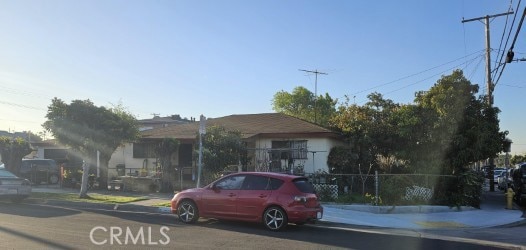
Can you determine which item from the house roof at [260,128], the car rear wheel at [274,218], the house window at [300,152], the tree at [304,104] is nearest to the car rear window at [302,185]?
the car rear wheel at [274,218]

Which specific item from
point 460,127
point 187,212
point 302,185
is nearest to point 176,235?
point 187,212

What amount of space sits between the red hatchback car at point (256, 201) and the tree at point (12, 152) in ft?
50.6

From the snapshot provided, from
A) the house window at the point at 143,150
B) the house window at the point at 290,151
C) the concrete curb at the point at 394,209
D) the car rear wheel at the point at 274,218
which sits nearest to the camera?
the car rear wheel at the point at 274,218

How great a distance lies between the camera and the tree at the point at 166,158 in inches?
854

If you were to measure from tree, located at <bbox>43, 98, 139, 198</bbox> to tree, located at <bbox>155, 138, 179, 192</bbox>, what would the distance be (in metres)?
2.48

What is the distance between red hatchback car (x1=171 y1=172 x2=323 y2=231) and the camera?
11.6 meters

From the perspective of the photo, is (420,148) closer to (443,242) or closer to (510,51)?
(510,51)

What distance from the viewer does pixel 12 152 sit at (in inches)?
959

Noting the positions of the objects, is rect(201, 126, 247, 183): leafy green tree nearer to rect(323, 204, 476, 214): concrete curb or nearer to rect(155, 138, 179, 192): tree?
rect(155, 138, 179, 192): tree

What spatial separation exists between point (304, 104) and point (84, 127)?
33156mm

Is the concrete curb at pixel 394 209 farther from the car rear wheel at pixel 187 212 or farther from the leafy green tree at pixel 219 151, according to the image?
the car rear wheel at pixel 187 212

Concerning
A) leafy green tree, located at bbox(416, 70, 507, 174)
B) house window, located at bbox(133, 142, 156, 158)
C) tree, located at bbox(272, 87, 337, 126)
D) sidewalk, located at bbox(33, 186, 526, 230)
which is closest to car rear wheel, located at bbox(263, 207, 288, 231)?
sidewalk, located at bbox(33, 186, 526, 230)

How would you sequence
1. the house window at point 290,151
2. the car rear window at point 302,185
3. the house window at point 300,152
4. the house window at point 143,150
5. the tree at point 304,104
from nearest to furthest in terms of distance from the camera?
1. the car rear window at point 302,185
2. the house window at point 290,151
3. the house window at point 300,152
4. the house window at point 143,150
5. the tree at point 304,104

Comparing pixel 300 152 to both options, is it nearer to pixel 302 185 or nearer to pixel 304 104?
pixel 302 185
